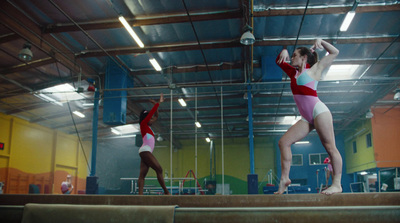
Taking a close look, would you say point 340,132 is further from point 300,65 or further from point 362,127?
point 300,65

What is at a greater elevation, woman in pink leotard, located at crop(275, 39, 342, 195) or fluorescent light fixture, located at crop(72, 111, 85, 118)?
fluorescent light fixture, located at crop(72, 111, 85, 118)

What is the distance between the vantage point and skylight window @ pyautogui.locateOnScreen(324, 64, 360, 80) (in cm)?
1329

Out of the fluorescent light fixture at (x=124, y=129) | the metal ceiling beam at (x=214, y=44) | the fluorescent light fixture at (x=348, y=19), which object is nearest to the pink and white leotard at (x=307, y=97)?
the fluorescent light fixture at (x=348, y=19)

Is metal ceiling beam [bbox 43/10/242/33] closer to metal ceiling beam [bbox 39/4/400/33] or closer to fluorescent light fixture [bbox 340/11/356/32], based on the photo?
metal ceiling beam [bbox 39/4/400/33]

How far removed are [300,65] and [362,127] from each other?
18.6m

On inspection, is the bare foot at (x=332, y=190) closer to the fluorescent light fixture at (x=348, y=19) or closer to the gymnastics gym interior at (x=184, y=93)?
the gymnastics gym interior at (x=184, y=93)

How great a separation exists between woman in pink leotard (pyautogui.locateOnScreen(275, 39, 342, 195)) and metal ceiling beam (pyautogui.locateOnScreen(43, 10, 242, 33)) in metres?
6.42

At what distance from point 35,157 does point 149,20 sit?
13.2 metres

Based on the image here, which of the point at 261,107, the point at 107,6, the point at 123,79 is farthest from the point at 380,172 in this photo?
the point at 107,6

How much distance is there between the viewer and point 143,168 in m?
5.90

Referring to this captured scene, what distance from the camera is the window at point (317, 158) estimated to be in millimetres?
23484

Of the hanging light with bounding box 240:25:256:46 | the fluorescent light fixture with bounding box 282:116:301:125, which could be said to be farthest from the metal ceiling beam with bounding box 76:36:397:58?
the fluorescent light fixture with bounding box 282:116:301:125

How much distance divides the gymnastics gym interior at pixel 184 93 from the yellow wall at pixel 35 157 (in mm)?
73

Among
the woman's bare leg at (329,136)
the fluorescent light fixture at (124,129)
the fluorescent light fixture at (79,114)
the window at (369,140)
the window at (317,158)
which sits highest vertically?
the fluorescent light fixture at (79,114)
